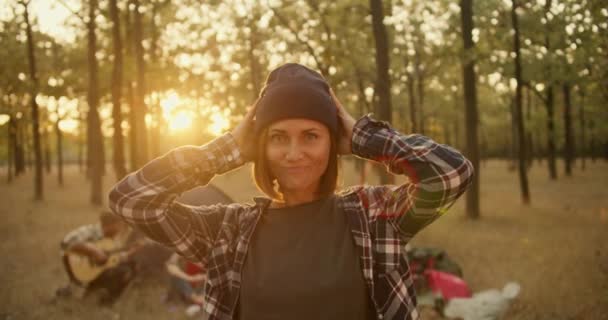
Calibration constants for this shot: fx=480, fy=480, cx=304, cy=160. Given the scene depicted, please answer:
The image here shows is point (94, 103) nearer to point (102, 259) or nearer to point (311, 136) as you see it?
point (102, 259)

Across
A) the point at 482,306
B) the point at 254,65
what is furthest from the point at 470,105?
the point at 254,65

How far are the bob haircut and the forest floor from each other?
5201 mm

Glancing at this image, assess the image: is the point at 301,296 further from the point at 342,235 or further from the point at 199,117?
the point at 199,117

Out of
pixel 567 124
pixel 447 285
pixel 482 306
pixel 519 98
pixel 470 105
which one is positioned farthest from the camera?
pixel 567 124

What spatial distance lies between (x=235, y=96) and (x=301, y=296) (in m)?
29.7

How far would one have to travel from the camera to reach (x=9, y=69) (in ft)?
61.5

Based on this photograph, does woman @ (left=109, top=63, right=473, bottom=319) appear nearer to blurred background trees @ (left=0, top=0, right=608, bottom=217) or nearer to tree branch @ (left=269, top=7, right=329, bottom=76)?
blurred background trees @ (left=0, top=0, right=608, bottom=217)

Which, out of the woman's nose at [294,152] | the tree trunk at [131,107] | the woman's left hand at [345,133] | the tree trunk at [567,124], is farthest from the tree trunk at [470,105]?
the tree trunk at [567,124]

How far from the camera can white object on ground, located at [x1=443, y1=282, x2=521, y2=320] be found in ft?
20.9

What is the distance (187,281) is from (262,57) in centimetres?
2136

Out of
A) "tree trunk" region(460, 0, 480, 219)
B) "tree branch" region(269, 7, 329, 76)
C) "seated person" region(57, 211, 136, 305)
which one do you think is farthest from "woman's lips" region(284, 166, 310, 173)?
"tree trunk" region(460, 0, 480, 219)

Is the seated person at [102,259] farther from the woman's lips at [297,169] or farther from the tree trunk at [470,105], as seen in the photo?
the tree trunk at [470,105]

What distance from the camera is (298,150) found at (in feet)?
6.93

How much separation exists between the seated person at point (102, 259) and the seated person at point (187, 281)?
859 mm
